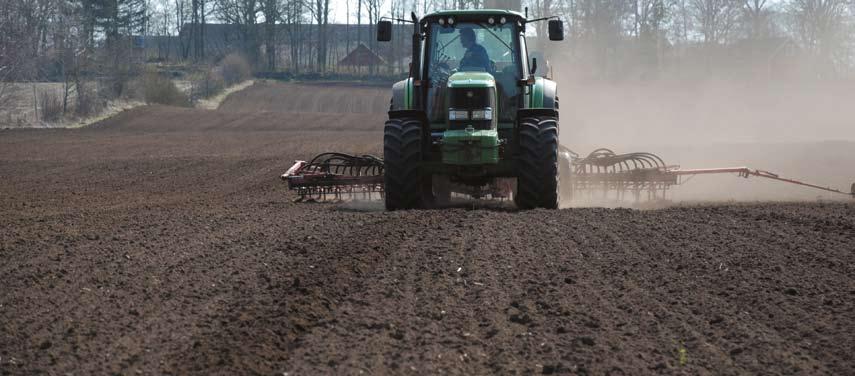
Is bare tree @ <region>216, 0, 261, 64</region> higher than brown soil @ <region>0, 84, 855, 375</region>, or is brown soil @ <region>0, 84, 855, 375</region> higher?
bare tree @ <region>216, 0, 261, 64</region>

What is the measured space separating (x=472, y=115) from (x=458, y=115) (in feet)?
0.54

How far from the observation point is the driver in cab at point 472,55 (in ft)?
38.6

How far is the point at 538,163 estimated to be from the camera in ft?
36.2

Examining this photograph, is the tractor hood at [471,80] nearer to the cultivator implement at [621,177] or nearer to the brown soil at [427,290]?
the brown soil at [427,290]

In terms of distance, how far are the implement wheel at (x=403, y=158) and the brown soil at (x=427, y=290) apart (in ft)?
1.64

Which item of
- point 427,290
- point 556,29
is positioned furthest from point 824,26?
point 427,290

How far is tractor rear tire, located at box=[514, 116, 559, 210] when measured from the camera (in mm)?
11023

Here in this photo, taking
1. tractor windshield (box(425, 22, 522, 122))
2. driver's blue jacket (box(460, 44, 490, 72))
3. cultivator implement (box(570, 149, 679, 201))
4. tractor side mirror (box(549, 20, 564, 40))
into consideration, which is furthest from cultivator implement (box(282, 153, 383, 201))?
tractor side mirror (box(549, 20, 564, 40))

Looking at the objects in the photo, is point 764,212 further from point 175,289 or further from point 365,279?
point 175,289

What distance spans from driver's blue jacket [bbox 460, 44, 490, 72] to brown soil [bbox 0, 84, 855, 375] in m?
1.82

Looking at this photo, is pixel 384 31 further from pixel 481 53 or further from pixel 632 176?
pixel 632 176

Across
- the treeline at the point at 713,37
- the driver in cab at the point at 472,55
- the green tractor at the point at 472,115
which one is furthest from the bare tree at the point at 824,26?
the driver in cab at the point at 472,55

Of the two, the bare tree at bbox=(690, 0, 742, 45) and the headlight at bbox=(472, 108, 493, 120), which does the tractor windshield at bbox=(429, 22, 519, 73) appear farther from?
the bare tree at bbox=(690, 0, 742, 45)

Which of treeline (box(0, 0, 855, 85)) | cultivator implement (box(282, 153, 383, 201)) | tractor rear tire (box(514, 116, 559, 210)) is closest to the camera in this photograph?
tractor rear tire (box(514, 116, 559, 210))
